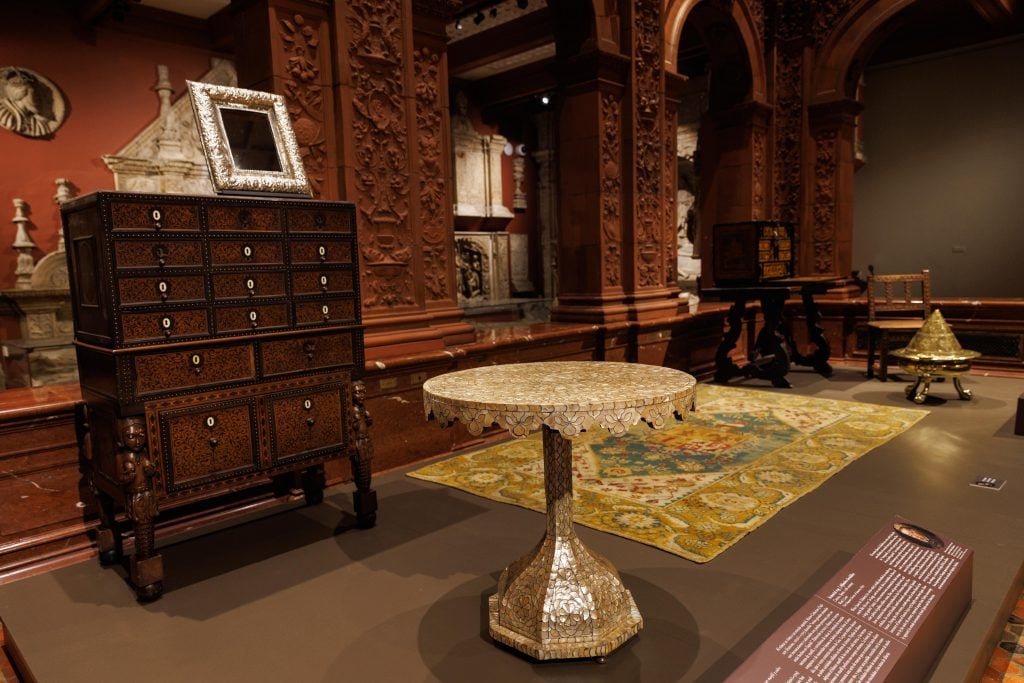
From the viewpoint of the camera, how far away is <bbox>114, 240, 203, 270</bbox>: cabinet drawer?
7.55 ft

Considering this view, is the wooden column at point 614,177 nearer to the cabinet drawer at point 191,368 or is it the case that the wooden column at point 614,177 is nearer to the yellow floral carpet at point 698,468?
the yellow floral carpet at point 698,468

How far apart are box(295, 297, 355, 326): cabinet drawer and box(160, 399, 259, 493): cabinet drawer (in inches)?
17.0

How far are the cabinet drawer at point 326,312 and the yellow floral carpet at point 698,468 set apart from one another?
1.13 m

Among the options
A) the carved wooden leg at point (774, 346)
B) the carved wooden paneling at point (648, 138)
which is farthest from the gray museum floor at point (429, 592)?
the carved wooden paneling at point (648, 138)

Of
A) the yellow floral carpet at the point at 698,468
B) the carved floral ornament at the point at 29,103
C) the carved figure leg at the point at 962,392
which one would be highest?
the carved floral ornament at the point at 29,103

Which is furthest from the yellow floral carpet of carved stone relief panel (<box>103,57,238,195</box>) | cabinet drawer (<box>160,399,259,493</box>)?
carved stone relief panel (<box>103,57,238,195</box>)

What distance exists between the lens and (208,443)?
2.52 metres

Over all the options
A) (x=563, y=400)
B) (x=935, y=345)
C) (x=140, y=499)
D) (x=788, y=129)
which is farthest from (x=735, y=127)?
(x=140, y=499)

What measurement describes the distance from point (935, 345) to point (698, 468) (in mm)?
2611

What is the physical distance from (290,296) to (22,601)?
1.48 m

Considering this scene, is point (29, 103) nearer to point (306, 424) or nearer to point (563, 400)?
point (306, 424)

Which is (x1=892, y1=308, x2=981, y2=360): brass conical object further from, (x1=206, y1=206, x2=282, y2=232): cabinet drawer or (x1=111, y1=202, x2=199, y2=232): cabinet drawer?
(x1=111, y1=202, x2=199, y2=232): cabinet drawer

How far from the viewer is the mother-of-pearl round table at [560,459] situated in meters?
1.70

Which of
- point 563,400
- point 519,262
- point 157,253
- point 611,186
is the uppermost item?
point 611,186
